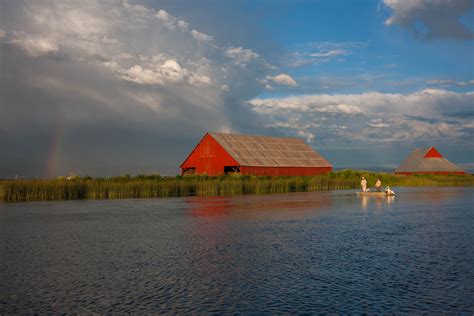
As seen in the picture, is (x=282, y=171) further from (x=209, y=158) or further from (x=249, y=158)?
(x=209, y=158)

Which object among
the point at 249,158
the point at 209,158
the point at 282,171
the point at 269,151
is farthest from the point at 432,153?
the point at 209,158

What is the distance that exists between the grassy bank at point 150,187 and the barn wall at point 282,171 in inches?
194

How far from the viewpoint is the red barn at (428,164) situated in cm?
7969

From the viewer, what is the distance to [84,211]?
28.2 meters

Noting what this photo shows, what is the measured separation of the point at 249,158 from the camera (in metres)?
61.3

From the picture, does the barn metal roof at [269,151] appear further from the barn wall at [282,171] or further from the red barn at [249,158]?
the barn wall at [282,171]

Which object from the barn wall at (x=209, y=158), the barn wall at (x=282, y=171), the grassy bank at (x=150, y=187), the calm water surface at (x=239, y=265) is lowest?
the calm water surface at (x=239, y=265)

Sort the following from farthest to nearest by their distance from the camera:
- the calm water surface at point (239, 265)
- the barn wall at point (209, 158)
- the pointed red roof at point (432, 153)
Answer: the pointed red roof at point (432, 153) < the barn wall at point (209, 158) < the calm water surface at point (239, 265)

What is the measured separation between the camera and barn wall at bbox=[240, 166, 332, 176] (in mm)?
59750

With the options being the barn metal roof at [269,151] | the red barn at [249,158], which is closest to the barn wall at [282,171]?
the red barn at [249,158]

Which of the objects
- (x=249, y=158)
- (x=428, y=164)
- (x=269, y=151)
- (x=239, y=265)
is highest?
(x=269, y=151)

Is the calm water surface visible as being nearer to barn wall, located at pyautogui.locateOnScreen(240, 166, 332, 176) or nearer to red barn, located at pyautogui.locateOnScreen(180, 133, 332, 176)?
barn wall, located at pyautogui.locateOnScreen(240, 166, 332, 176)

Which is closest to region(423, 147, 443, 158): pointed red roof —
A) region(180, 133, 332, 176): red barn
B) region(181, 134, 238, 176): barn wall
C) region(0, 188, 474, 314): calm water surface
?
region(180, 133, 332, 176): red barn

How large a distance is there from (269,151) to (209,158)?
9521 mm
